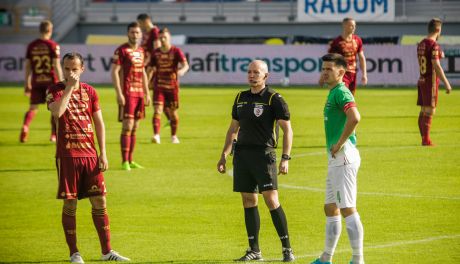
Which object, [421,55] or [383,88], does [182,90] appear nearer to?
[383,88]

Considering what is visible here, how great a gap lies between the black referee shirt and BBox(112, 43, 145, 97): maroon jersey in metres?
8.01

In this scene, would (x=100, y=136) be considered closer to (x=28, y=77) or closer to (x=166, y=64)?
(x=166, y=64)

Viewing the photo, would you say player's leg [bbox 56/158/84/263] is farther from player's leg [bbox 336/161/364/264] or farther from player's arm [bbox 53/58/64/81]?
player's arm [bbox 53/58/64/81]

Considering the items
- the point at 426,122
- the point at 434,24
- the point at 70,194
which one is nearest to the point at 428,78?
the point at 426,122

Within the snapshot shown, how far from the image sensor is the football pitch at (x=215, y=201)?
11203mm

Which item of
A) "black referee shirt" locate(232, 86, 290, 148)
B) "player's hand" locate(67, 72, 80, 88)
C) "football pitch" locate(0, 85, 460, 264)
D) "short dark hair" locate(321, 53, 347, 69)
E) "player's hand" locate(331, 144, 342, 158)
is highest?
"short dark hair" locate(321, 53, 347, 69)

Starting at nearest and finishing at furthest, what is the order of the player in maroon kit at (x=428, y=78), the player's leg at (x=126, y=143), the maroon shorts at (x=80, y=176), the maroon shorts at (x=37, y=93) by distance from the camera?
the maroon shorts at (x=80, y=176), the player's leg at (x=126, y=143), the player in maroon kit at (x=428, y=78), the maroon shorts at (x=37, y=93)

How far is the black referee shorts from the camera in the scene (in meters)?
10.4

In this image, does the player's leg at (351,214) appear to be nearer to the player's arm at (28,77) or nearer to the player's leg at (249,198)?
the player's leg at (249,198)

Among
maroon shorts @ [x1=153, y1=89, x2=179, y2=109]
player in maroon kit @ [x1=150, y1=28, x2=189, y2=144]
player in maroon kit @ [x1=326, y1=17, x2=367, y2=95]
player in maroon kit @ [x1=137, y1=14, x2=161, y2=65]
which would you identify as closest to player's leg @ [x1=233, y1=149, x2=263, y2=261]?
player in maroon kit @ [x1=150, y1=28, x2=189, y2=144]

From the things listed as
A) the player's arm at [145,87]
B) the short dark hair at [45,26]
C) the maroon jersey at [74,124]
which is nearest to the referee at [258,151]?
the maroon jersey at [74,124]

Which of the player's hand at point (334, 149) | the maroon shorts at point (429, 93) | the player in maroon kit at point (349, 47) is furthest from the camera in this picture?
the player in maroon kit at point (349, 47)

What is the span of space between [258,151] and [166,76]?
38.6 ft

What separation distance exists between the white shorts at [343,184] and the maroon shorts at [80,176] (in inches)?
94.6
